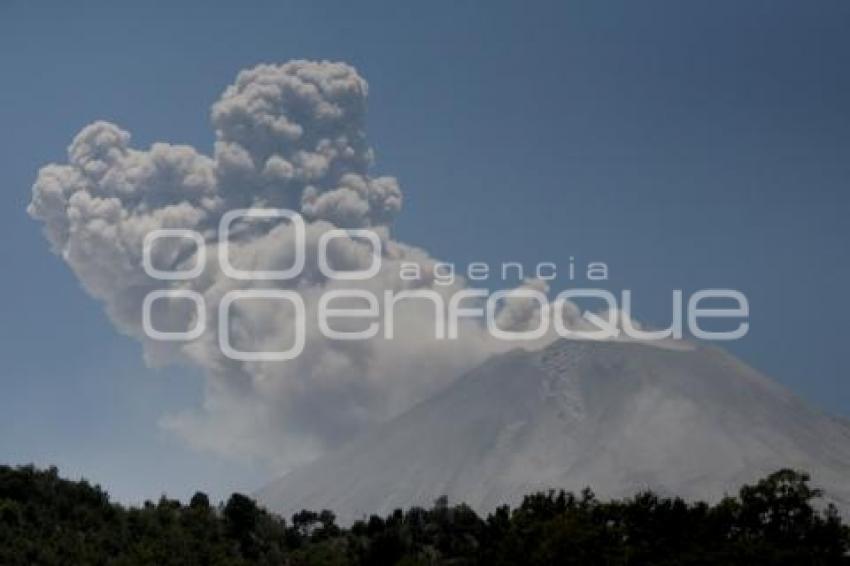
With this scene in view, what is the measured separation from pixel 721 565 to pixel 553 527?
558 inches

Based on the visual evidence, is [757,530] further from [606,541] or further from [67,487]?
[67,487]

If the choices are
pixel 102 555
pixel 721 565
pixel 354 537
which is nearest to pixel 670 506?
pixel 721 565

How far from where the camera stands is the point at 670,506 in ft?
416

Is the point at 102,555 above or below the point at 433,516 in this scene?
below

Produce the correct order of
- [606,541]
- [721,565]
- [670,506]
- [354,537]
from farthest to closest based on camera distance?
[354,537], [670,506], [606,541], [721,565]

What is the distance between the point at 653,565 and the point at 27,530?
47.7 m

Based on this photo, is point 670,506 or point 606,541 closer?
point 606,541

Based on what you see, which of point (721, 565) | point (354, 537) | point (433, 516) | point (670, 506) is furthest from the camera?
point (433, 516)

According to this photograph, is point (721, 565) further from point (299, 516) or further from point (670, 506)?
point (299, 516)

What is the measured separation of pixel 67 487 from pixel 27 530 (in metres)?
13.1

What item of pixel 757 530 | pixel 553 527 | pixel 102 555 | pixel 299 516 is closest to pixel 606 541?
pixel 553 527

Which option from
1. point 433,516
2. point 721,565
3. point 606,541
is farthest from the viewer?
point 433,516

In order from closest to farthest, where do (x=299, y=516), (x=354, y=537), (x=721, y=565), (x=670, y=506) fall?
(x=721, y=565), (x=670, y=506), (x=354, y=537), (x=299, y=516)

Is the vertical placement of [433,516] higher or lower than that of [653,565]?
higher
